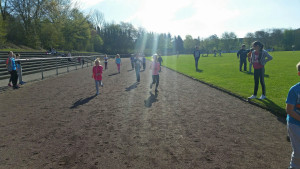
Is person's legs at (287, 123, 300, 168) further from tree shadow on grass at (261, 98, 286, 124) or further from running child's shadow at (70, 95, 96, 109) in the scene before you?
running child's shadow at (70, 95, 96, 109)

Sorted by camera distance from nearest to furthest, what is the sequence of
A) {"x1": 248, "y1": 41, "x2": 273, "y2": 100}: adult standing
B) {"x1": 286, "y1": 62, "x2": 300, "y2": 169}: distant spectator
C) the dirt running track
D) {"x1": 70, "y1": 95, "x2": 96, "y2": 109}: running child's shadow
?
1. {"x1": 286, "y1": 62, "x2": 300, "y2": 169}: distant spectator
2. the dirt running track
3. {"x1": 248, "y1": 41, "x2": 273, "y2": 100}: adult standing
4. {"x1": 70, "y1": 95, "x2": 96, "y2": 109}: running child's shadow

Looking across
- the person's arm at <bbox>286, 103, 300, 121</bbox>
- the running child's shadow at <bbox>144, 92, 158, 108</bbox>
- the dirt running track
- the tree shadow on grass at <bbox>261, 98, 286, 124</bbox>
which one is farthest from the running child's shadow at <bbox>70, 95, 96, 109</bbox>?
the person's arm at <bbox>286, 103, 300, 121</bbox>

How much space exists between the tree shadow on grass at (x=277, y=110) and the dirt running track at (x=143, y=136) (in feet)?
0.60

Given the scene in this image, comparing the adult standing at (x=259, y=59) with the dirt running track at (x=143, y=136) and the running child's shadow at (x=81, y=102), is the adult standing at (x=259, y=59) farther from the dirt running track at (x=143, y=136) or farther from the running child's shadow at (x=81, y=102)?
the running child's shadow at (x=81, y=102)

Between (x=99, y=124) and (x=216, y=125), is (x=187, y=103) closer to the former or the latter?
(x=216, y=125)

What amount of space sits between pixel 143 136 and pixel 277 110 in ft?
12.9

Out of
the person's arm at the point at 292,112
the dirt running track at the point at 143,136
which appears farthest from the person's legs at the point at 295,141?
the dirt running track at the point at 143,136

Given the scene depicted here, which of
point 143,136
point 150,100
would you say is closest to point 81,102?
point 150,100

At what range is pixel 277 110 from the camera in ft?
18.9

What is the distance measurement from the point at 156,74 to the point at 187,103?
3.27 m

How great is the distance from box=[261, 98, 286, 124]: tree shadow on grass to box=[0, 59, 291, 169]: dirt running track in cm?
18

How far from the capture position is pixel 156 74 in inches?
403

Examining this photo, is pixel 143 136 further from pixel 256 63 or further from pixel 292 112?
pixel 256 63

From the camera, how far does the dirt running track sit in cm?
336
